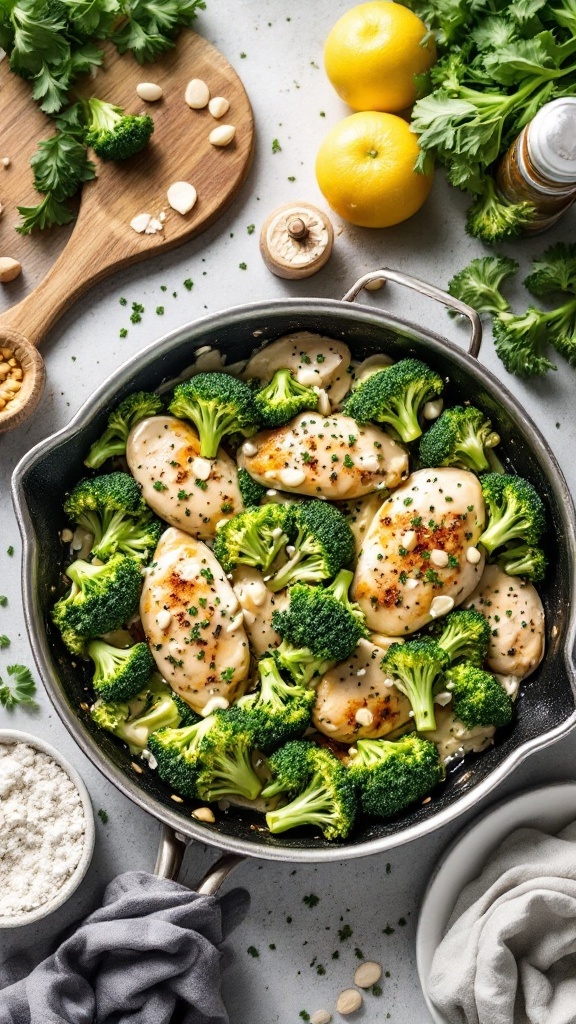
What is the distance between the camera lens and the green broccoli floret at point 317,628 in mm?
2609

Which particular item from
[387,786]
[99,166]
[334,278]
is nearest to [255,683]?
[387,786]

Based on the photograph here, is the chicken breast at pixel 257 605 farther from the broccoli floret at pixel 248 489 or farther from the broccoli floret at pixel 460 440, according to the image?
the broccoli floret at pixel 460 440

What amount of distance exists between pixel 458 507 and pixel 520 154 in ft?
3.59

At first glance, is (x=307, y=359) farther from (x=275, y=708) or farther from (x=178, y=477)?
(x=275, y=708)

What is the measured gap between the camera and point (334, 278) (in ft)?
9.98

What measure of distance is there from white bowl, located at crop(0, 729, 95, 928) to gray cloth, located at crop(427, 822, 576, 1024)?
1200 millimetres

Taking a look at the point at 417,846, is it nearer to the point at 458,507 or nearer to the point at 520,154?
the point at 458,507

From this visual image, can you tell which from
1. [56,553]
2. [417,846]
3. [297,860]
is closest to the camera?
[297,860]

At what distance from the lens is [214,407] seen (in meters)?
2.72

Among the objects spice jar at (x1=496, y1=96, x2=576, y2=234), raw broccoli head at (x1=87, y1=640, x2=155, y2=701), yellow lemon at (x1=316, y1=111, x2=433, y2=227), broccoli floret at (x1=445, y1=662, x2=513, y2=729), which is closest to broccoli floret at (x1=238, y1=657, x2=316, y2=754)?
raw broccoli head at (x1=87, y1=640, x2=155, y2=701)

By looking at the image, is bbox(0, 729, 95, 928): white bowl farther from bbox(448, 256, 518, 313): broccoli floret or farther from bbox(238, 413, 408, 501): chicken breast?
bbox(448, 256, 518, 313): broccoli floret

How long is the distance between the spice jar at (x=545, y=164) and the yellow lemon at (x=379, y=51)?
418 mm

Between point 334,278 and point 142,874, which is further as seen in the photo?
point 334,278

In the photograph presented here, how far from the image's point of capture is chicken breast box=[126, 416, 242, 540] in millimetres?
2736
